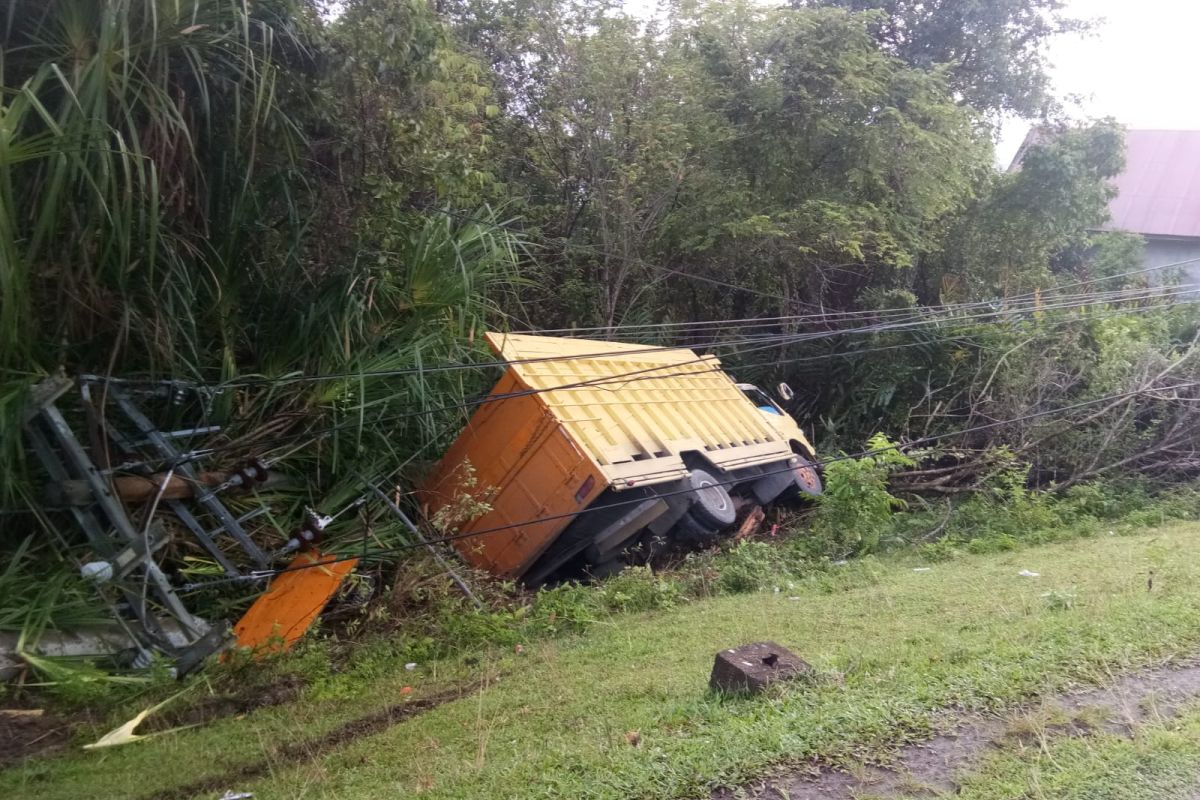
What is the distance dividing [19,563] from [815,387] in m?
11.2

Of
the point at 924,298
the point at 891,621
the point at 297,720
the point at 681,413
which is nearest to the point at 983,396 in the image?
the point at 924,298

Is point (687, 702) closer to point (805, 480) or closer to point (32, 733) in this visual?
point (32, 733)

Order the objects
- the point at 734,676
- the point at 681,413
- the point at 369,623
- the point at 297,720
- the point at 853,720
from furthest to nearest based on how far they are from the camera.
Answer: the point at 681,413 → the point at 369,623 → the point at 297,720 → the point at 734,676 → the point at 853,720

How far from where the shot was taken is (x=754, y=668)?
4.71m

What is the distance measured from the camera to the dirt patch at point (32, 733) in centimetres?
523

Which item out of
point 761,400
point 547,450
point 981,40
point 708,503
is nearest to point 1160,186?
point 981,40

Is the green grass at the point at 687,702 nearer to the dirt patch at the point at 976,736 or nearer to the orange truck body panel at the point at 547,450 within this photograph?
the dirt patch at the point at 976,736

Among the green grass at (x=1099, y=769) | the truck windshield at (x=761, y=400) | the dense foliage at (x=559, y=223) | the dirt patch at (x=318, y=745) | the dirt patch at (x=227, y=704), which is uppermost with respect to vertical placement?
the dense foliage at (x=559, y=223)

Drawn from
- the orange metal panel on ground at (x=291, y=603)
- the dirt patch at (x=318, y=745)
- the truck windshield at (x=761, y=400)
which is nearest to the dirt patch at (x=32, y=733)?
the dirt patch at (x=318, y=745)

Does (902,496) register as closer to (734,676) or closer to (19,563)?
(734,676)

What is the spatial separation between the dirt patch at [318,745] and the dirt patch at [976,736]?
237cm

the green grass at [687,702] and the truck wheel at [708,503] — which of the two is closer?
the green grass at [687,702]

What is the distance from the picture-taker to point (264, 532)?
7.75 meters

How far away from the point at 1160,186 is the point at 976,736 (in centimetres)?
2907
